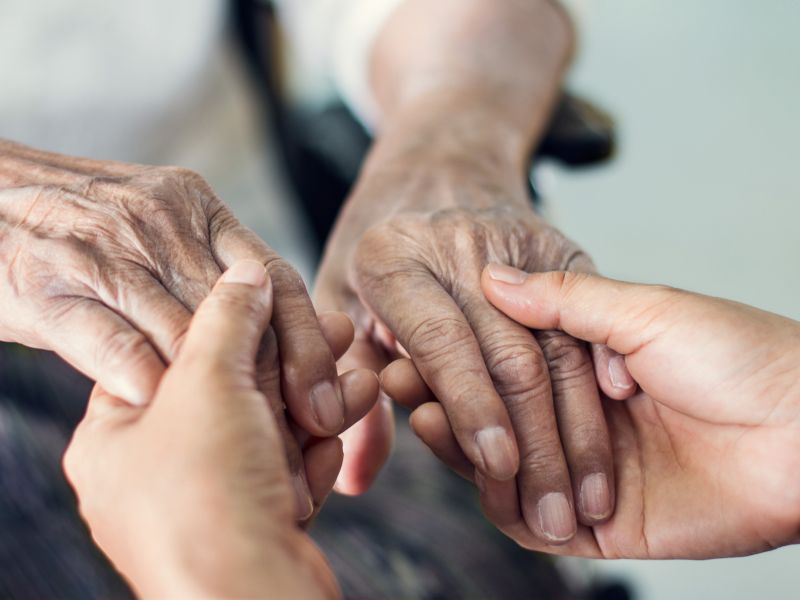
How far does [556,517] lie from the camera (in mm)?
637

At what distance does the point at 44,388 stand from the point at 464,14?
0.77 meters

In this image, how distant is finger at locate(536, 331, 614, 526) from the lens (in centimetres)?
65

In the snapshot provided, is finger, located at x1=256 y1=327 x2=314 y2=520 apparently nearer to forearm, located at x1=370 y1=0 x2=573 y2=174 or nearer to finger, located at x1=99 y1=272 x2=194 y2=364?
finger, located at x1=99 y1=272 x2=194 y2=364

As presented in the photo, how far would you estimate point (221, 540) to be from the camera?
0.40 m

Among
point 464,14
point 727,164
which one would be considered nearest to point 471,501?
point 464,14

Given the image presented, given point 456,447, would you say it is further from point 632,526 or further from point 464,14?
point 464,14

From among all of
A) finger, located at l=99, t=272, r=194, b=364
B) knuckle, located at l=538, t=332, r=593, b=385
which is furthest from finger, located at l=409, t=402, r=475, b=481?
finger, located at l=99, t=272, r=194, b=364

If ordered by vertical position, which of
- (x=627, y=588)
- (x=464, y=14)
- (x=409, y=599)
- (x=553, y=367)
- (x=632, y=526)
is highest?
(x=464, y=14)

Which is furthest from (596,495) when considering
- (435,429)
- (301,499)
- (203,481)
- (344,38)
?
(344,38)

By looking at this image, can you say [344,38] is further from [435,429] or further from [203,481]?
[203,481]

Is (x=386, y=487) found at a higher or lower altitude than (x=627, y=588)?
higher

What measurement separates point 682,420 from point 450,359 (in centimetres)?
21

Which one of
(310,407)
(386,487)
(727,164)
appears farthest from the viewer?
(727,164)

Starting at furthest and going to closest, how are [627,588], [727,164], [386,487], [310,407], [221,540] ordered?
[727,164] < [627,588] < [386,487] < [310,407] < [221,540]
